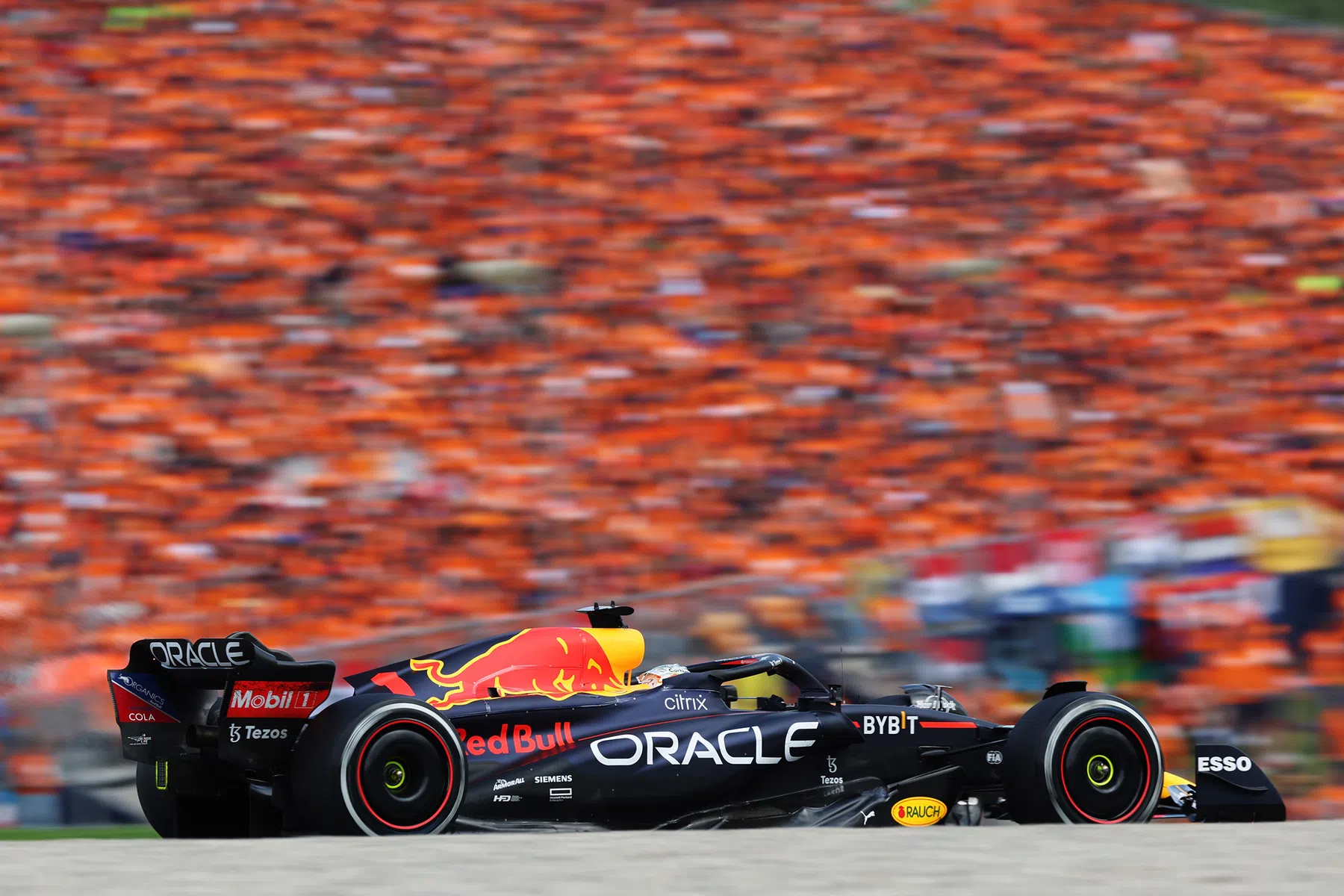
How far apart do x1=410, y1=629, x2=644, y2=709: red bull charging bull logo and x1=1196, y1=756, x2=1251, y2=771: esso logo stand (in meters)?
2.68

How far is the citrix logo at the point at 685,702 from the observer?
6.62 metres

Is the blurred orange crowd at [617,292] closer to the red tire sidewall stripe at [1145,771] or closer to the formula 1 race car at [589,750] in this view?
the formula 1 race car at [589,750]

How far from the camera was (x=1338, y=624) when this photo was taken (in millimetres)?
9992

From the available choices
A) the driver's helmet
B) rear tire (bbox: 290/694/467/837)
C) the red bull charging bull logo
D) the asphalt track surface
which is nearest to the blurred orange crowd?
the driver's helmet

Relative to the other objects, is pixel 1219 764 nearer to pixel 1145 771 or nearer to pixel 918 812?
pixel 1145 771

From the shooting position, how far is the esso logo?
745cm

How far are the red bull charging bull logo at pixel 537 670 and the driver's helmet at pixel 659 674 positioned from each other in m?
0.13

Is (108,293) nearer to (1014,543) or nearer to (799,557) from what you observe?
(799,557)

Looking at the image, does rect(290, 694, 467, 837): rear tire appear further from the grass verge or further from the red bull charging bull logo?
the grass verge

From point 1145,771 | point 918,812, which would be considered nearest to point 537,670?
point 918,812

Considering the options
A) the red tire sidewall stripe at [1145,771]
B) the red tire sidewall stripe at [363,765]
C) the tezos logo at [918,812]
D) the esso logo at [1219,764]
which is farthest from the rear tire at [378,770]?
the esso logo at [1219,764]

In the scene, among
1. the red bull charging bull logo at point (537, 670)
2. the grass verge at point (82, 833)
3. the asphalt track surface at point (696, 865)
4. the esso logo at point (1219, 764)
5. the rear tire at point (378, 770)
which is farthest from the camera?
the grass verge at point (82, 833)

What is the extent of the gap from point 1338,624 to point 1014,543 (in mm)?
2005

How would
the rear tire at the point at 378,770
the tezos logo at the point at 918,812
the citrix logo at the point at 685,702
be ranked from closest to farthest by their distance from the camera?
the rear tire at the point at 378,770
the citrix logo at the point at 685,702
the tezos logo at the point at 918,812
